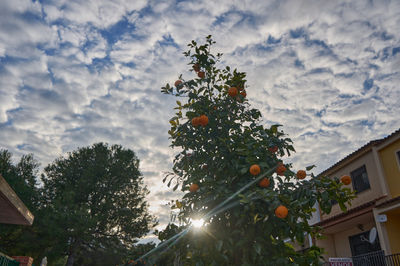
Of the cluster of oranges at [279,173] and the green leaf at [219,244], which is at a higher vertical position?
the cluster of oranges at [279,173]

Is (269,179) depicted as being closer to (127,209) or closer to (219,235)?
(219,235)

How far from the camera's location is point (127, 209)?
2228 centimetres

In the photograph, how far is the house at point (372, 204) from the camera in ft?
37.1

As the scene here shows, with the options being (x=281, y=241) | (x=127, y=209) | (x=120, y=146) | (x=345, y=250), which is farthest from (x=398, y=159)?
(x=120, y=146)

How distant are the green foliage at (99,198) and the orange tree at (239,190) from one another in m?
17.3

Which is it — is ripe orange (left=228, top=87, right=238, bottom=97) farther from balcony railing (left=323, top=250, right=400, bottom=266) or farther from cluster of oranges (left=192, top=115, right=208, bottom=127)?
balcony railing (left=323, top=250, right=400, bottom=266)

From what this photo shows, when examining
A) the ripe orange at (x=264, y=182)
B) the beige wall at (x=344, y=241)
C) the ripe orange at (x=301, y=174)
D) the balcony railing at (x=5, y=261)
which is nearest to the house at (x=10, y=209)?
the balcony railing at (x=5, y=261)

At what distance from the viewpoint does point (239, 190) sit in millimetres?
3289

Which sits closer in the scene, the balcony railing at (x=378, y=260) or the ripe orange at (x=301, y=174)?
the ripe orange at (x=301, y=174)

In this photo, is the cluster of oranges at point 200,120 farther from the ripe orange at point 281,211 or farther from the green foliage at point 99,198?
the green foliage at point 99,198

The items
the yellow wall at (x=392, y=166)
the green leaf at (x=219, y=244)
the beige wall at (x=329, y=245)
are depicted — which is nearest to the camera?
the green leaf at (x=219, y=244)

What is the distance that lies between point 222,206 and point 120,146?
2297 cm

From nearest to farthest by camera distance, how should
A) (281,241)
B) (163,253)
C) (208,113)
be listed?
(281,241)
(163,253)
(208,113)

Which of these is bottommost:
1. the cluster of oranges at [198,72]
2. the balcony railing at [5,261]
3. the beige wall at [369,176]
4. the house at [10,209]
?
the balcony railing at [5,261]
